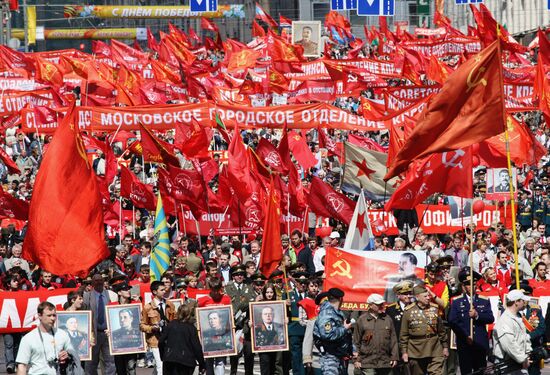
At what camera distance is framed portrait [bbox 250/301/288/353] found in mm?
16578

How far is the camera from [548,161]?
105ft

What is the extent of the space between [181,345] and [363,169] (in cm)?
944

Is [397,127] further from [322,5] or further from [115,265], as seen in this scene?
[322,5]

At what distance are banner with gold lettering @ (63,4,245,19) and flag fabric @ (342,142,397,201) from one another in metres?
72.3

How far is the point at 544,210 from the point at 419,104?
8.82 ft

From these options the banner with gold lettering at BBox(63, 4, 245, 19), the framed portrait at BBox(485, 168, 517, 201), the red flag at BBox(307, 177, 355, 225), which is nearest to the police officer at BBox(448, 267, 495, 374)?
the red flag at BBox(307, 177, 355, 225)

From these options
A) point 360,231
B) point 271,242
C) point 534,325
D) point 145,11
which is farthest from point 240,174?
point 145,11

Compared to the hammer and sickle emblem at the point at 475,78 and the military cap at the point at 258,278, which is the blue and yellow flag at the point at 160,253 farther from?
the hammer and sickle emblem at the point at 475,78

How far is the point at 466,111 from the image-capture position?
14.4m

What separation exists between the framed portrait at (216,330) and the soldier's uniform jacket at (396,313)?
164 cm

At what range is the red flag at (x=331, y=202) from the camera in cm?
2269

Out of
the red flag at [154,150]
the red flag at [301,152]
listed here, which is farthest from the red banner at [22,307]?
the red flag at [301,152]

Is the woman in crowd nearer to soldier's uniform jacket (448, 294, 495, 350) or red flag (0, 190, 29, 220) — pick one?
soldier's uniform jacket (448, 294, 495, 350)

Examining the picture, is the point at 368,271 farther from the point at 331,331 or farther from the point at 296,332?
the point at 331,331
